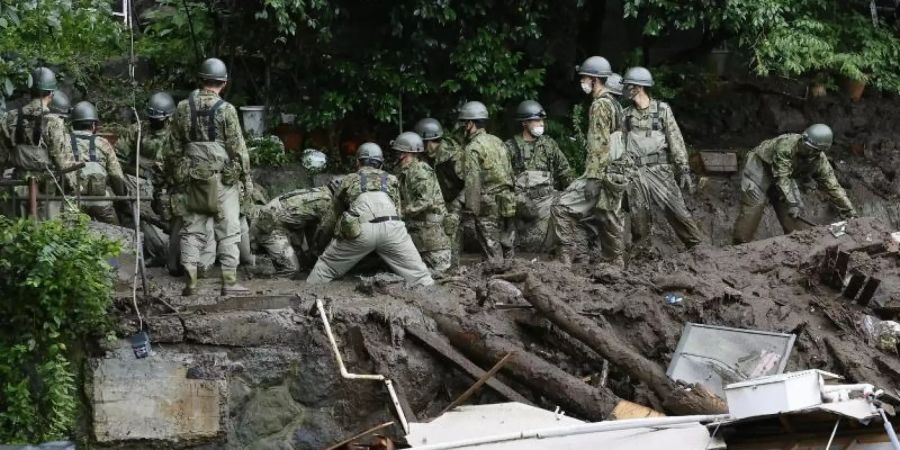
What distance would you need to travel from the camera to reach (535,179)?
1752 centimetres

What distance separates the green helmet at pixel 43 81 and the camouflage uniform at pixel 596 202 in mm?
5128

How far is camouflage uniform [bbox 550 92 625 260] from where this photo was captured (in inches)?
616

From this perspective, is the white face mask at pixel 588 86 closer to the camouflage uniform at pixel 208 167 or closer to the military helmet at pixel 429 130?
the military helmet at pixel 429 130

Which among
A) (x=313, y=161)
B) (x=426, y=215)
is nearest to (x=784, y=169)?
(x=426, y=215)

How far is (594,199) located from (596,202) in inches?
1.5

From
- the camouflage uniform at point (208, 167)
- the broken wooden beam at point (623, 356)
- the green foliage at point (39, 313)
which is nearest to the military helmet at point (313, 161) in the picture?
the camouflage uniform at point (208, 167)

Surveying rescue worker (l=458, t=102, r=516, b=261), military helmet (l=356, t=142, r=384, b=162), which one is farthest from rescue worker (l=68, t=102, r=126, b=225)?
rescue worker (l=458, t=102, r=516, b=261)

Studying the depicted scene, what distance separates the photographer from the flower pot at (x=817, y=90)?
19.9 meters

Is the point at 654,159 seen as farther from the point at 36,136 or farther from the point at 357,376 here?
the point at 36,136

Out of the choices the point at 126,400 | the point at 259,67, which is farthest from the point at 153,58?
the point at 126,400

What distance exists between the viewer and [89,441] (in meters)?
11.1

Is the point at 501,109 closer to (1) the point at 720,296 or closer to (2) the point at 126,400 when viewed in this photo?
(1) the point at 720,296

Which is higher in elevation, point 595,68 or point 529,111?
point 595,68

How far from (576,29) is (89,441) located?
420 inches
